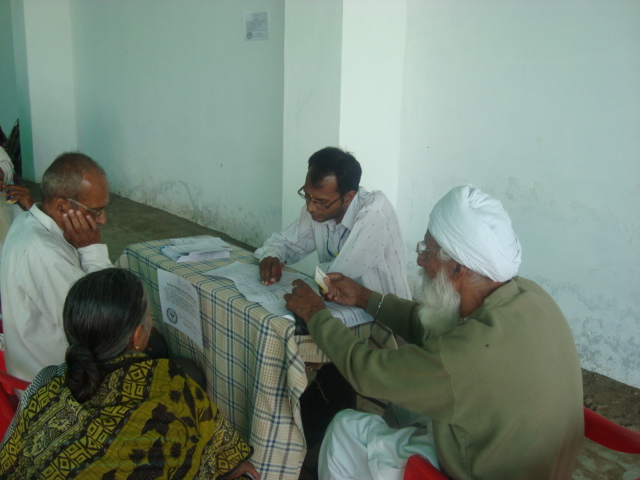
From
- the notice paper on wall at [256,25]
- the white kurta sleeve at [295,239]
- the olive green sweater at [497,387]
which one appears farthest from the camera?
the notice paper on wall at [256,25]

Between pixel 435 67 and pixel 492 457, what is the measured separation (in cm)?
313

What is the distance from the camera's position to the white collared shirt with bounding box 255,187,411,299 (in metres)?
2.47

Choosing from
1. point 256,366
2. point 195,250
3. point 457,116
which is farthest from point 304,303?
point 457,116

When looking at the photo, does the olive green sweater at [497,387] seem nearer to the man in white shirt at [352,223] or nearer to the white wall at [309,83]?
the man in white shirt at [352,223]

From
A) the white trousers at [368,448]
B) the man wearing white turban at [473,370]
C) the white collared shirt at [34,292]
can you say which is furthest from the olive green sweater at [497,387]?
the white collared shirt at [34,292]

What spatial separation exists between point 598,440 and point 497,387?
572 mm

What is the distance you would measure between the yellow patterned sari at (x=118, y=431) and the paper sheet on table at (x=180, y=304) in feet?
2.28

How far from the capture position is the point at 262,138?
17.4 ft

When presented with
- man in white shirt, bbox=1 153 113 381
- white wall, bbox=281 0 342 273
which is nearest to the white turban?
man in white shirt, bbox=1 153 113 381

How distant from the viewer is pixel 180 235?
19.9 ft

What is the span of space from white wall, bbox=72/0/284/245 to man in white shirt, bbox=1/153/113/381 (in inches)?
119

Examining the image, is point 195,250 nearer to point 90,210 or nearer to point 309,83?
→ point 90,210

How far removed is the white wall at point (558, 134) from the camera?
2.98 metres

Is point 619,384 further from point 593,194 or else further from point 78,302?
point 78,302
